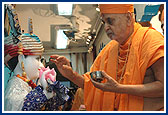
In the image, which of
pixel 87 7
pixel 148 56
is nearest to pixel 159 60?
pixel 148 56

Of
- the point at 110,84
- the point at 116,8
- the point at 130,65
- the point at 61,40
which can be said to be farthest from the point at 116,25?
Result: the point at 61,40

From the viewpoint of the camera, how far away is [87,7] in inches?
65.2

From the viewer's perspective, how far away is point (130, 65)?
143 centimetres

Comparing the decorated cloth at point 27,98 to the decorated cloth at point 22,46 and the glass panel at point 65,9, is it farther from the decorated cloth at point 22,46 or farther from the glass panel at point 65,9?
the glass panel at point 65,9

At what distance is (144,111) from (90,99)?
0.41 metres

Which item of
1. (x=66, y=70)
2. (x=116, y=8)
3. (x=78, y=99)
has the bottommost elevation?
(x=78, y=99)

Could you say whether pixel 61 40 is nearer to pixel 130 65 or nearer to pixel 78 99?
pixel 78 99

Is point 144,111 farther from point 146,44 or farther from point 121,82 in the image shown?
point 146,44

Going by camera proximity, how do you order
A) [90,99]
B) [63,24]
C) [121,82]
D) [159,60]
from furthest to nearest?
[63,24] → [90,99] → [121,82] → [159,60]

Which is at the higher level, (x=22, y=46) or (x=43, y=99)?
(x=22, y=46)

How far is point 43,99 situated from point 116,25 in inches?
26.7

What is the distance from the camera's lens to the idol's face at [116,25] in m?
1.49

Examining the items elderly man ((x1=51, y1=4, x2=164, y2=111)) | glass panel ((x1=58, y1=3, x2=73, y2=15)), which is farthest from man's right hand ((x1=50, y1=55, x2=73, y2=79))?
glass panel ((x1=58, y1=3, x2=73, y2=15))

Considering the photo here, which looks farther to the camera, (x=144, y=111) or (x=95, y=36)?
(x=95, y=36)
